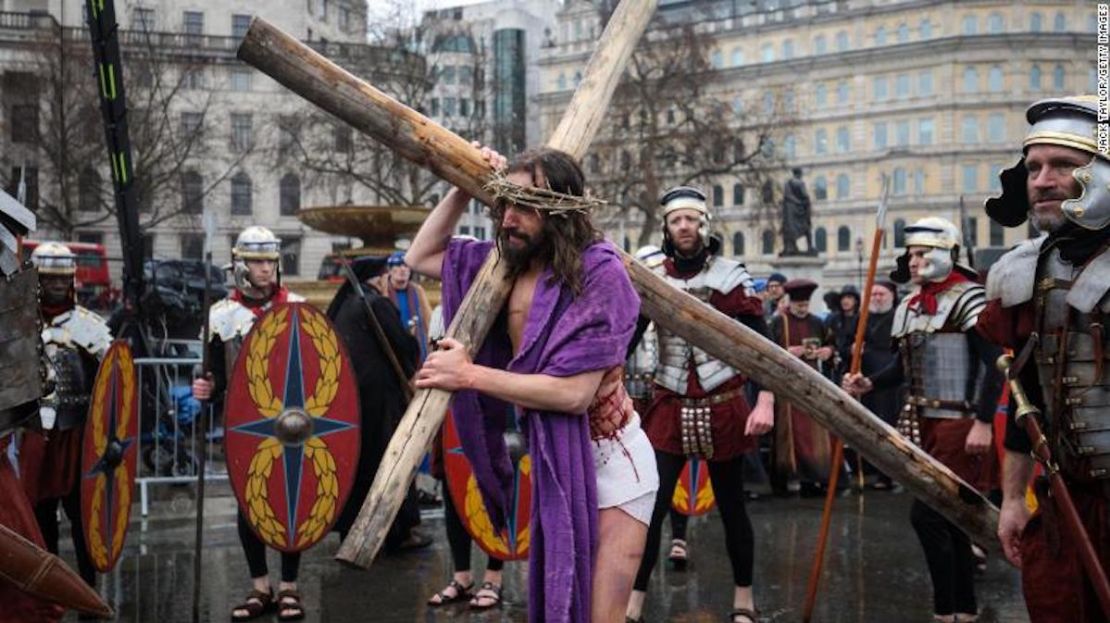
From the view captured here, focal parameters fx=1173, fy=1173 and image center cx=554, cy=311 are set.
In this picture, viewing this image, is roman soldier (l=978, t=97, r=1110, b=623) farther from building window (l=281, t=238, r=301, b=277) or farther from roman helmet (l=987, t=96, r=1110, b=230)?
building window (l=281, t=238, r=301, b=277)

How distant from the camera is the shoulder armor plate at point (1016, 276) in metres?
3.38

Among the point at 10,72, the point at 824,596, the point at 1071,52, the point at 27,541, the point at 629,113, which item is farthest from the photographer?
the point at 1071,52

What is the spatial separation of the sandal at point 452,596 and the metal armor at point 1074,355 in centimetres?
331

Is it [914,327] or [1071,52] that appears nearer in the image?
[914,327]

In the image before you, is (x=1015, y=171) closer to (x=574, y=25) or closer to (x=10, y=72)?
(x=10, y=72)

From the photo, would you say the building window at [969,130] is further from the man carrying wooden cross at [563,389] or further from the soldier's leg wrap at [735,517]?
the man carrying wooden cross at [563,389]

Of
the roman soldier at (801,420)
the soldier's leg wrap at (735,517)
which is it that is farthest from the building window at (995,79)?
the soldier's leg wrap at (735,517)

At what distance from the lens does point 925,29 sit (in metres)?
66.5

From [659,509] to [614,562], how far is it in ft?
6.95

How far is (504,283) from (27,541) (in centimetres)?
152

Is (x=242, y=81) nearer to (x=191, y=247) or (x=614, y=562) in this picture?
(x=191, y=247)

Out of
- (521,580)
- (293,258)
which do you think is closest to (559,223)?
(521,580)

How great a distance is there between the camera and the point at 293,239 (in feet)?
173

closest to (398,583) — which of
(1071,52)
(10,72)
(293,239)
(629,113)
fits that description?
(10,72)
